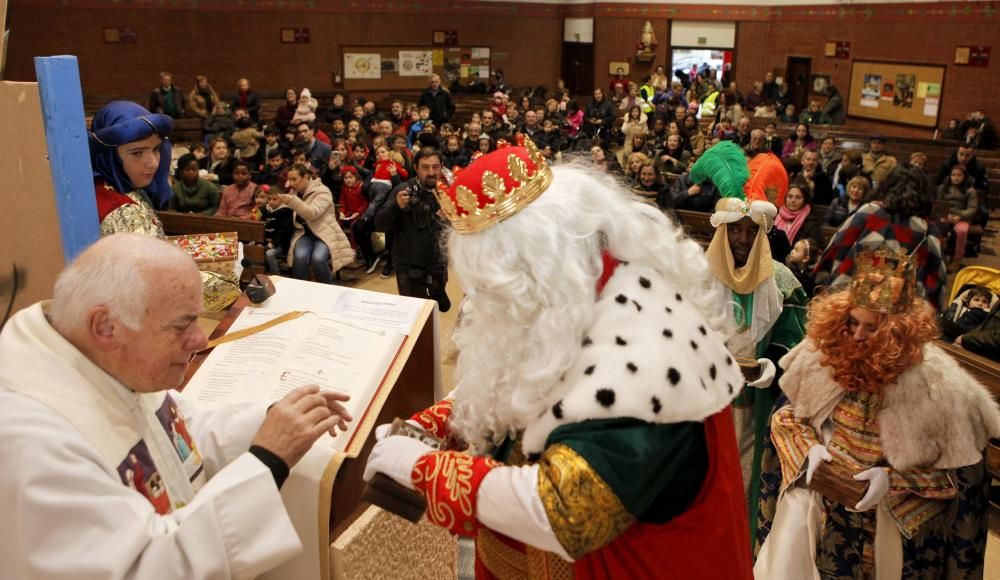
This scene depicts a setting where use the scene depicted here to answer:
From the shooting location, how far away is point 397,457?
6.00 ft

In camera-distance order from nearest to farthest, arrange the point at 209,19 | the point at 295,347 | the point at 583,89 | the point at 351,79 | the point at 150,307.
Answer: the point at 150,307
the point at 295,347
the point at 209,19
the point at 351,79
the point at 583,89

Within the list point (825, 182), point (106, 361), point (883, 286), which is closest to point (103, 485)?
point (106, 361)

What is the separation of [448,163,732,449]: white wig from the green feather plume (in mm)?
2846

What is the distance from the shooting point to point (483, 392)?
6.27 feet

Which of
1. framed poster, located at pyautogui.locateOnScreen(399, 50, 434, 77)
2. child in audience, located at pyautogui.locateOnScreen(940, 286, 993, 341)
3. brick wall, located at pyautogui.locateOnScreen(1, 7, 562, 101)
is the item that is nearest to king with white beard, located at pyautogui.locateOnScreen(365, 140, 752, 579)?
child in audience, located at pyautogui.locateOnScreen(940, 286, 993, 341)

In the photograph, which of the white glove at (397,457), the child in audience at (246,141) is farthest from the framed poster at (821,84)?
the white glove at (397,457)

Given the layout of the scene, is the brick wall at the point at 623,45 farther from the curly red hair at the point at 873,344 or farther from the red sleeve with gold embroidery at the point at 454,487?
the red sleeve with gold embroidery at the point at 454,487

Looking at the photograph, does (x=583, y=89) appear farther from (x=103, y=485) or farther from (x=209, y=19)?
(x=103, y=485)

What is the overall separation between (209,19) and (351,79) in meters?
3.68

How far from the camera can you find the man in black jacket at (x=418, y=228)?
5.88 m

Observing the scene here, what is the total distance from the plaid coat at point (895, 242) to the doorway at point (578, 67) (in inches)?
748

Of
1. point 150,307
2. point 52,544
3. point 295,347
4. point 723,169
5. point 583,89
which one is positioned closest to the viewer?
point 52,544

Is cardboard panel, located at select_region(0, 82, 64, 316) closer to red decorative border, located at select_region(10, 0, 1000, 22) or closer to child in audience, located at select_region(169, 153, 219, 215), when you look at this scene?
child in audience, located at select_region(169, 153, 219, 215)

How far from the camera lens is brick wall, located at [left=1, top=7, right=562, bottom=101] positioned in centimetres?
1662
